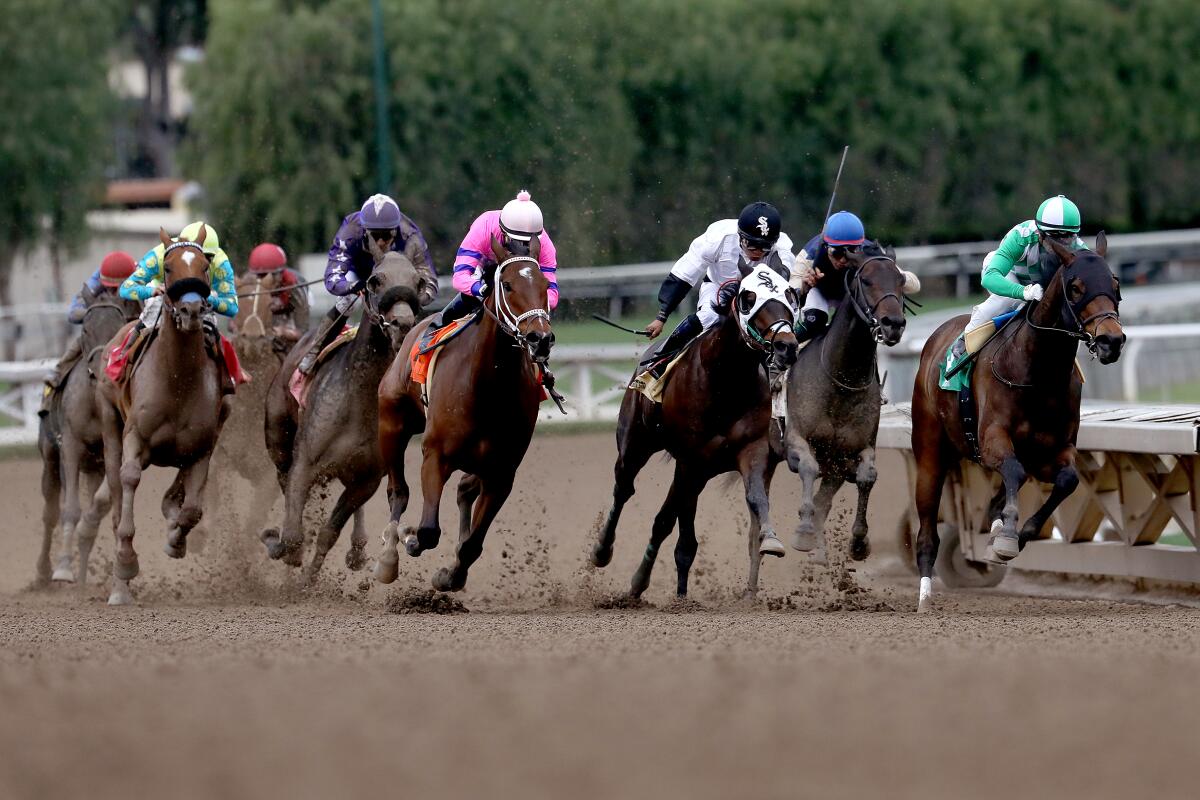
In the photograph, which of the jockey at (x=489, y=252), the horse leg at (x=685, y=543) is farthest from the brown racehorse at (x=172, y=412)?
the horse leg at (x=685, y=543)

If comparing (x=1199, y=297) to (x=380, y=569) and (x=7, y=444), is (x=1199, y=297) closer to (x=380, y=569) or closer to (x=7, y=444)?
(x=7, y=444)

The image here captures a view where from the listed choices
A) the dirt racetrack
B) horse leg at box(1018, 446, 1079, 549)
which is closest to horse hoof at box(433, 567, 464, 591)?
the dirt racetrack

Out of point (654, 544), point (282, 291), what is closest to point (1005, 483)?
point (654, 544)

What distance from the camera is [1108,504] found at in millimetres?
10812

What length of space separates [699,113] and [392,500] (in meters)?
26.0

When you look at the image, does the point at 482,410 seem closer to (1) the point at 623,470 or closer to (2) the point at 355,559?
(1) the point at 623,470

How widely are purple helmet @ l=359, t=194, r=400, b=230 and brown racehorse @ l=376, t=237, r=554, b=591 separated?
3.71 ft

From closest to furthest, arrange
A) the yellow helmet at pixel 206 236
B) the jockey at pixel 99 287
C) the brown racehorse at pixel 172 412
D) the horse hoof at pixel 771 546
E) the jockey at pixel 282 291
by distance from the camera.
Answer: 1. the horse hoof at pixel 771 546
2. the brown racehorse at pixel 172 412
3. the yellow helmet at pixel 206 236
4. the jockey at pixel 99 287
5. the jockey at pixel 282 291

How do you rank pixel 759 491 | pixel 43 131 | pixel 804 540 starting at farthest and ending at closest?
pixel 43 131, pixel 804 540, pixel 759 491

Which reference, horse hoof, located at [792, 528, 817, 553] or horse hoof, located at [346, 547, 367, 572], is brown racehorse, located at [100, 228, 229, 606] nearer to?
horse hoof, located at [346, 547, 367, 572]

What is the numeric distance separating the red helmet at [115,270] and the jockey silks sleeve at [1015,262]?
5.90 m

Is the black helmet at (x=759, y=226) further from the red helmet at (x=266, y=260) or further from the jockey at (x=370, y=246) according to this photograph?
the red helmet at (x=266, y=260)

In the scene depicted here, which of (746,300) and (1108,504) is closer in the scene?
(746,300)

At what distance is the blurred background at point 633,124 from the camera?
32.6 metres
